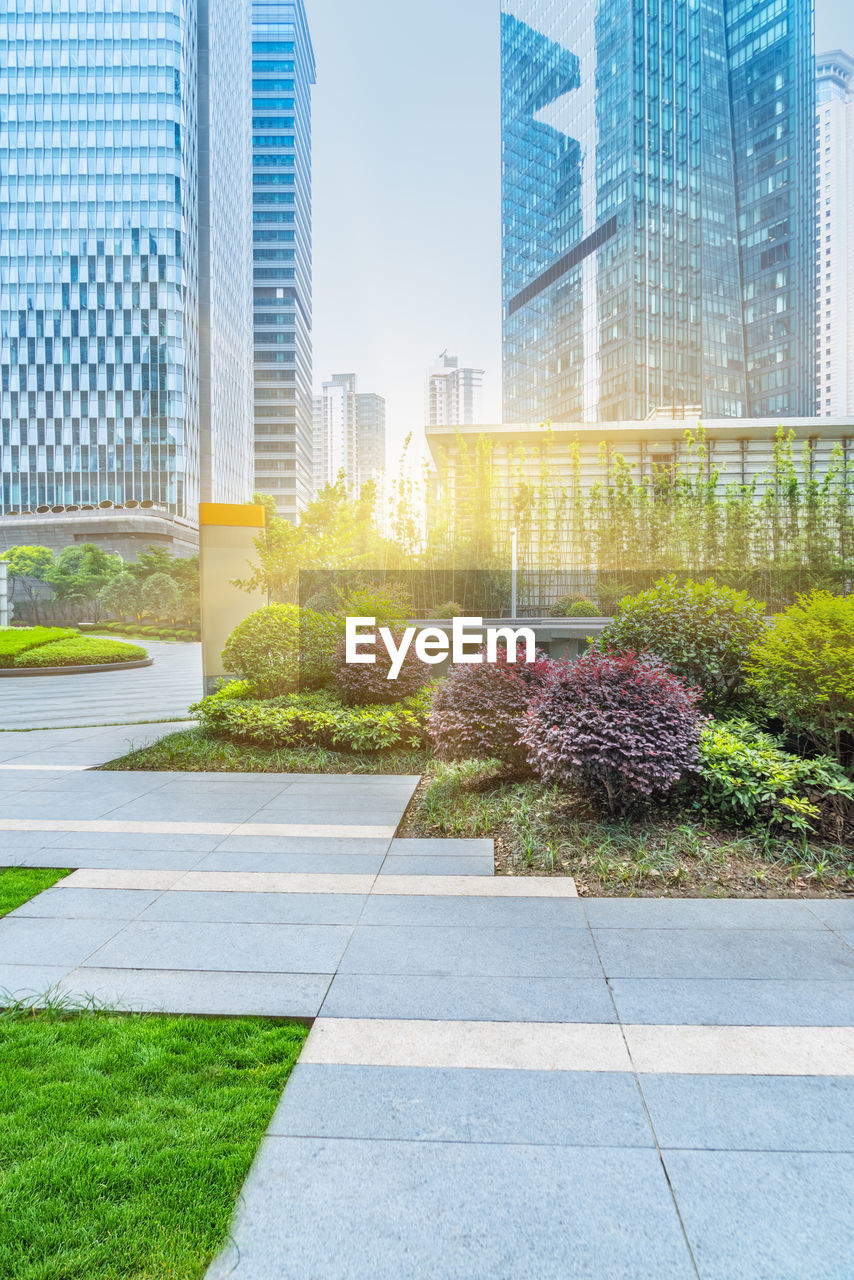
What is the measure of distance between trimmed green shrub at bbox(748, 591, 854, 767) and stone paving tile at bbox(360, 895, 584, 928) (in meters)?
2.50

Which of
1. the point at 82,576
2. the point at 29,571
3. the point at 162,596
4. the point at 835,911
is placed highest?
the point at 29,571

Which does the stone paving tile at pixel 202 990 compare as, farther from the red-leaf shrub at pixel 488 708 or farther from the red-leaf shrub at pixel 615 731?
the red-leaf shrub at pixel 488 708

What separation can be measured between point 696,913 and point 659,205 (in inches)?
2883

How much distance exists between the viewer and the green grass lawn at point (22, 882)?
388cm

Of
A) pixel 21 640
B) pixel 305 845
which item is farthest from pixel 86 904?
pixel 21 640

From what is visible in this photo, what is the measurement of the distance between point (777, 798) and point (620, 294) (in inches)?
2585

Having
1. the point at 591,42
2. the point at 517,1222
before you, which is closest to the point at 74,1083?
the point at 517,1222

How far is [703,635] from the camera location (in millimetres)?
6230

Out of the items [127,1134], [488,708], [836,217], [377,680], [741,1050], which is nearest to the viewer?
[127,1134]

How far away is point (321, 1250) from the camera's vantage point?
1675mm

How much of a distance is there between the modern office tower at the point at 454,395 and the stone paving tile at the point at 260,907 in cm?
12638

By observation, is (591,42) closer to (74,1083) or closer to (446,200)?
(446,200)

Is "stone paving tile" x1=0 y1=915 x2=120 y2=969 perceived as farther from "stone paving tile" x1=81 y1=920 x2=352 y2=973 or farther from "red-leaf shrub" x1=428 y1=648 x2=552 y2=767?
"red-leaf shrub" x1=428 y1=648 x2=552 y2=767

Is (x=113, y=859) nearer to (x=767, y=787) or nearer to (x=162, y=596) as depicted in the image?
(x=767, y=787)
